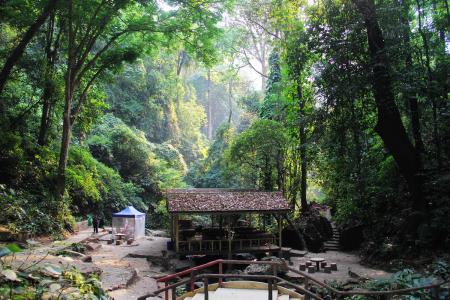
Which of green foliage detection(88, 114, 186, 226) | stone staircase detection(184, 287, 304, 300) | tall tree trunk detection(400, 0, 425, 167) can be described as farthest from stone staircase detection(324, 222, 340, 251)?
stone staircase detection(184, 287, 304, 300)

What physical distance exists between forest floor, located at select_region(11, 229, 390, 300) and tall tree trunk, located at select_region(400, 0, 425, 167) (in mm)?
5643

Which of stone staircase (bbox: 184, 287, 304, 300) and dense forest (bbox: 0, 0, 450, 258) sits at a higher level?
dense forest (bbox: 0, 0, 450, 258)

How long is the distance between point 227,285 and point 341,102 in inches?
381

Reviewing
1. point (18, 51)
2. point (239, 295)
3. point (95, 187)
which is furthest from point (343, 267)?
point (18, 51)

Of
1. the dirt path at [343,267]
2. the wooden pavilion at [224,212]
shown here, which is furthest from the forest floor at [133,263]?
the wooden pavilion at [224,212]

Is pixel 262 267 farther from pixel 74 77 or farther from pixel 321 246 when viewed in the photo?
pixel 74 77

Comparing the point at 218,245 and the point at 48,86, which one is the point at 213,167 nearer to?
the point at 218,245

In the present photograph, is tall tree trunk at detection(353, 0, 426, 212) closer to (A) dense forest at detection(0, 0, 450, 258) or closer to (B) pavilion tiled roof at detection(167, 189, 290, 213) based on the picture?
(A) dense forest at detection(0, 0, 450, 258)

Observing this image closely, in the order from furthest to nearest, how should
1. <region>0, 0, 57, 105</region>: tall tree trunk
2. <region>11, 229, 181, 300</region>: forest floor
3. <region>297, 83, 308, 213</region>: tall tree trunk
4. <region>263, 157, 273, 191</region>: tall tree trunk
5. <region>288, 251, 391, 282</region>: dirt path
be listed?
1. <region>263, 157, 273, 191</region>: tall tree trunk
2. <region>297, 83, 308, 213</region>: tall tree trunk
3. <region>288, 251, 391, 282</region>: dirt path
4. <region>0, 0, 57, 105</region>: tall tree trunk
5. <region>11, 229, 181, 300</region>: forest floor

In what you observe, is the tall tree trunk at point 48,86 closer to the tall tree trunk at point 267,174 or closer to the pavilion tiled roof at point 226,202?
the pavilion tiled roof at point 226,202

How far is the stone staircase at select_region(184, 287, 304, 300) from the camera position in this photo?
783cm

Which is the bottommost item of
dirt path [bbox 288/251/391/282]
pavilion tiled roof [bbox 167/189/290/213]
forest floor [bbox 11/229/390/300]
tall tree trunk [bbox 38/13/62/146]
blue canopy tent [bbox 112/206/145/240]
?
dirt path [bbox 288/251/391/282]

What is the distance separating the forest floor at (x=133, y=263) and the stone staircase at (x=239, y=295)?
3918 mm

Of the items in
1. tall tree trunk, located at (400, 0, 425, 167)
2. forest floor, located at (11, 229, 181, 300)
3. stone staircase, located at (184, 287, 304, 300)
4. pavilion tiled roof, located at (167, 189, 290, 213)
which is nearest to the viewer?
stone staircase, located at (184, 287, 304, 300)
